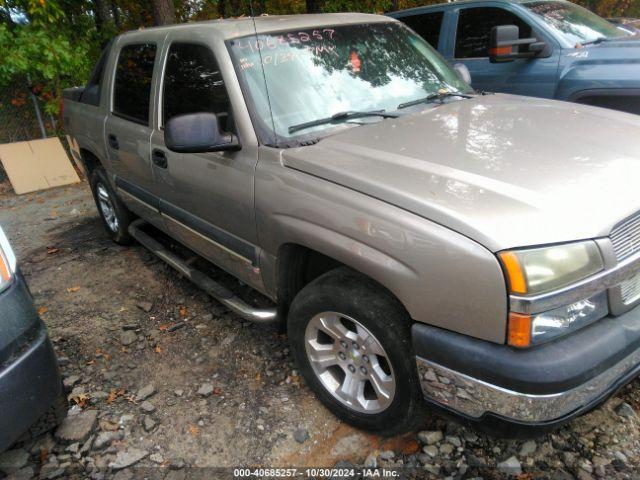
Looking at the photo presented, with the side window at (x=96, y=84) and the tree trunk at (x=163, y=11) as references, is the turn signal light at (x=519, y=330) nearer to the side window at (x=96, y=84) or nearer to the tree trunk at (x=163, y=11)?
the side window at (x=96, y=84)

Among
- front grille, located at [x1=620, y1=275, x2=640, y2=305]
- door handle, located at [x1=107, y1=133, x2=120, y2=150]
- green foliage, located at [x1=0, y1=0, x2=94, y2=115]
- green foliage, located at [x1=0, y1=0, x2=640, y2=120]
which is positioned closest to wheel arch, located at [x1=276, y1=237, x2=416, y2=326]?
front grille, located at [x1=620, y1=275, x2=640, y2=305]

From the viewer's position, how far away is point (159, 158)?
3.21 metres

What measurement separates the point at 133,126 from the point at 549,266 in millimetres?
2899

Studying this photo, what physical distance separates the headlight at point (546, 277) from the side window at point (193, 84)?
1.66 meters

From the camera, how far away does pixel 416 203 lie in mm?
1862

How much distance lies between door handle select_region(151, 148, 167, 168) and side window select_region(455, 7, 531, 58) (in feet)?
12.7

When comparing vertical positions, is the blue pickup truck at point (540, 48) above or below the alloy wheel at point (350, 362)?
above

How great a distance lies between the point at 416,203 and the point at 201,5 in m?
12.1

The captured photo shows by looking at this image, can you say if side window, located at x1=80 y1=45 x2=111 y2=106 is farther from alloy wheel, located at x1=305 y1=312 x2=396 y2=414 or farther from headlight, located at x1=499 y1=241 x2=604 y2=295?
headlight, located at x1=499 y1=241 x2=604 y2=295

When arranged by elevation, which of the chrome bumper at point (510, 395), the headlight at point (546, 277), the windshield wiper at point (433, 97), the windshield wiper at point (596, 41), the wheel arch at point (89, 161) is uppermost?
the windshield wiper at point (433, 97)

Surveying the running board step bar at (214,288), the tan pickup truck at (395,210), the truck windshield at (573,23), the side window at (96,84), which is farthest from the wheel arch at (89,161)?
the truck windshield at (573,23)

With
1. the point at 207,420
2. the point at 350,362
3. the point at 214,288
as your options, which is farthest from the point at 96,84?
the point at 350,362

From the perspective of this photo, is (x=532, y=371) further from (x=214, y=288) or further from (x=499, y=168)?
(x=214, y=288)

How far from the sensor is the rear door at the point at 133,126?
3381mm
